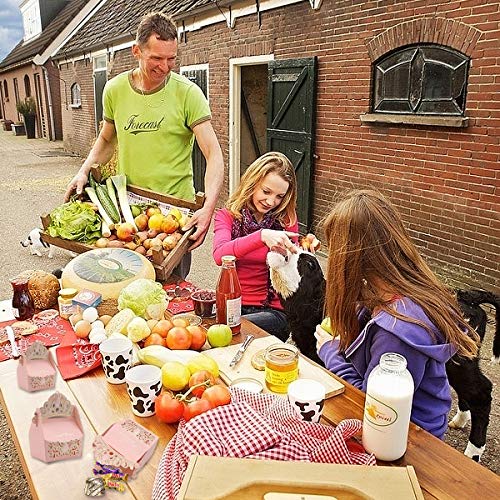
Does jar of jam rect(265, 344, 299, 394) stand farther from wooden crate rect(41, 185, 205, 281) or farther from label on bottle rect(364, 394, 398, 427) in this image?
wooden crate rect(41, 185, 205, 281)

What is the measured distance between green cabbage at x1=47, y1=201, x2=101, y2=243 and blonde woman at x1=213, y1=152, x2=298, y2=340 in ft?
→ 2.39

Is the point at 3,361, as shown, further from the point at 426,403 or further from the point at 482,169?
the point at 482,169

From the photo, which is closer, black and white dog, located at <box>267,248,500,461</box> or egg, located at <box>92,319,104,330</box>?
egg, located at <box>92,319,104,330</box>

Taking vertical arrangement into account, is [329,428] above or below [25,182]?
above

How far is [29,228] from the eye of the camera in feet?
28.3

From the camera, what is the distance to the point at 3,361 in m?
2.12

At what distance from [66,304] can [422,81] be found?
4.43m

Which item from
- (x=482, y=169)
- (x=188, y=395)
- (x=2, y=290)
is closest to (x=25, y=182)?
(x=2, y=290)

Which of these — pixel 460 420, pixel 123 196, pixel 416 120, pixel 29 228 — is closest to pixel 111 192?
pixel 123 196

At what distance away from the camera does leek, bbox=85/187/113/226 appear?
10.0 feet

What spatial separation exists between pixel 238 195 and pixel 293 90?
178 inches

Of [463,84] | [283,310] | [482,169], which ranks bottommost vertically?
[283,310]

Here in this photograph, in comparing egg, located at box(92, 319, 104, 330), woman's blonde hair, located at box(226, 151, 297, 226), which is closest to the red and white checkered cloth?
egg, located at box(92, 319, 104, 330)

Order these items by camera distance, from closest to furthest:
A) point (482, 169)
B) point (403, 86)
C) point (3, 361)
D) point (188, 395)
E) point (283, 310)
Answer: point (188, 395), point (3, 361), point (283, 310), point (482, 169), point (403, 86)
